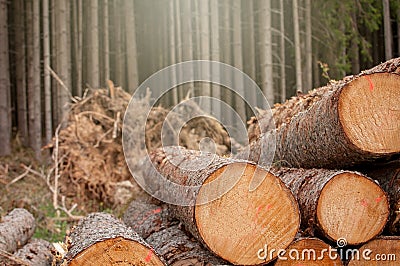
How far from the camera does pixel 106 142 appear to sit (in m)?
8.91

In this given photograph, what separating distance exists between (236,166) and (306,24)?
9.29 m

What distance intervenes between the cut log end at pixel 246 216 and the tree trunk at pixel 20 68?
1256 centimetres

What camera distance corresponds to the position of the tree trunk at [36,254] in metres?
4.84

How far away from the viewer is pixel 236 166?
3.25m

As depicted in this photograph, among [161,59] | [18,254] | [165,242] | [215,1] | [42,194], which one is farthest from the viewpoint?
[161,59]

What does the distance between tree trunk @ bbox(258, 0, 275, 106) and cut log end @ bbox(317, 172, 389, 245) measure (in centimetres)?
698

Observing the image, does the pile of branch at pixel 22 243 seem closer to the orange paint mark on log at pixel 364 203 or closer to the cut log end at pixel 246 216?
the cut log end at pixel 246 216

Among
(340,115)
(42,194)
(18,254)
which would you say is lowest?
(42,194)

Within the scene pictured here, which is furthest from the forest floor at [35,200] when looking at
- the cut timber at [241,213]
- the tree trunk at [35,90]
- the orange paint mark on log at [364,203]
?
the orange paint mark on log at [364,203]

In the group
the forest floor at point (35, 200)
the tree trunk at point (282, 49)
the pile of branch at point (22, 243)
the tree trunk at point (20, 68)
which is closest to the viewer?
the pile of branch at point (22, 243)

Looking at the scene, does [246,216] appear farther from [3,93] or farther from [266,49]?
[3,93]

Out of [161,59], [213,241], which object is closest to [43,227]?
[213,241]

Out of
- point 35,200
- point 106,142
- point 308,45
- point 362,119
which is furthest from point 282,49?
point 362,119

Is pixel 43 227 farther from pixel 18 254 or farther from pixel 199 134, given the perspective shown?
pixel 199 134
